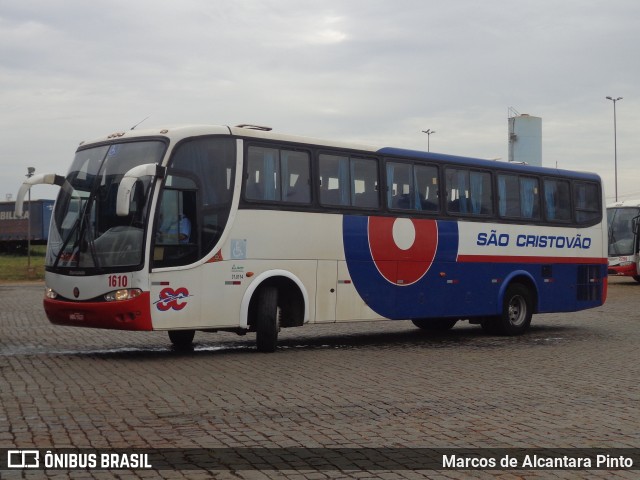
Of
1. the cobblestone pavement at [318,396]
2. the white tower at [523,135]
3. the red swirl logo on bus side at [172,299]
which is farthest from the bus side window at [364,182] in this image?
the white tower at [523,135]

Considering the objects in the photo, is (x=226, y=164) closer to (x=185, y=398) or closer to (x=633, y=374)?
(x=185, y=398)

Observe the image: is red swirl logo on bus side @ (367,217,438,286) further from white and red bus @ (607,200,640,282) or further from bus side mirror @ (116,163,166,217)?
white and red bus @ (607,200,640,282)

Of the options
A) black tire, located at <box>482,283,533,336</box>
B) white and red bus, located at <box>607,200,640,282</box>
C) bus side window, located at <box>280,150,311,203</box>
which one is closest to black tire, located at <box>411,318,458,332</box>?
black tire, located at <box>482,283,533,336</box>

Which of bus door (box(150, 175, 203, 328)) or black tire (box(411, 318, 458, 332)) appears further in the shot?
black tire (box(411, 318, 458, 332))

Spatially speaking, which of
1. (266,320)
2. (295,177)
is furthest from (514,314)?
(266,320)

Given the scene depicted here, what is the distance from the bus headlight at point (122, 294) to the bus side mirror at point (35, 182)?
1771 millimetres

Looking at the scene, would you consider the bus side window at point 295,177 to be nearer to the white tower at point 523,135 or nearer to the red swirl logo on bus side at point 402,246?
the red swirl logo on bus side at point 402,246

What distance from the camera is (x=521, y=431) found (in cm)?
859

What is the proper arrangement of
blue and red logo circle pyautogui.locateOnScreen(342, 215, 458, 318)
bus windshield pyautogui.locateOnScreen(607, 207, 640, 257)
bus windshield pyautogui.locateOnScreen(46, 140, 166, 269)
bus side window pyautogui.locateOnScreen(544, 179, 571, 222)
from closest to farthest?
bus windshield pyautogui.locateOnScreen(46, 140, 166, 269) → blue and red logo circle pyautogui.locateOnScreen(342, 215, 458, 318) → bus side window pyautogui.locateOnScreen(544, 179, 571, 222) → bus windshield pyautogui.locateOnScreen(607, 207, 640, 257)

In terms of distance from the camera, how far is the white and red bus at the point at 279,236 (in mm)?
13930

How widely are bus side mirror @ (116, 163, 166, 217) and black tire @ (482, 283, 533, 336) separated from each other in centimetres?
831

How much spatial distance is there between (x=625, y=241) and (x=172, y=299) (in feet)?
103

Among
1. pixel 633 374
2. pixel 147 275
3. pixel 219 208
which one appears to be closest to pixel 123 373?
pixel 147 275

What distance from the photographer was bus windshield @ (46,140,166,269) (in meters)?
13.9
